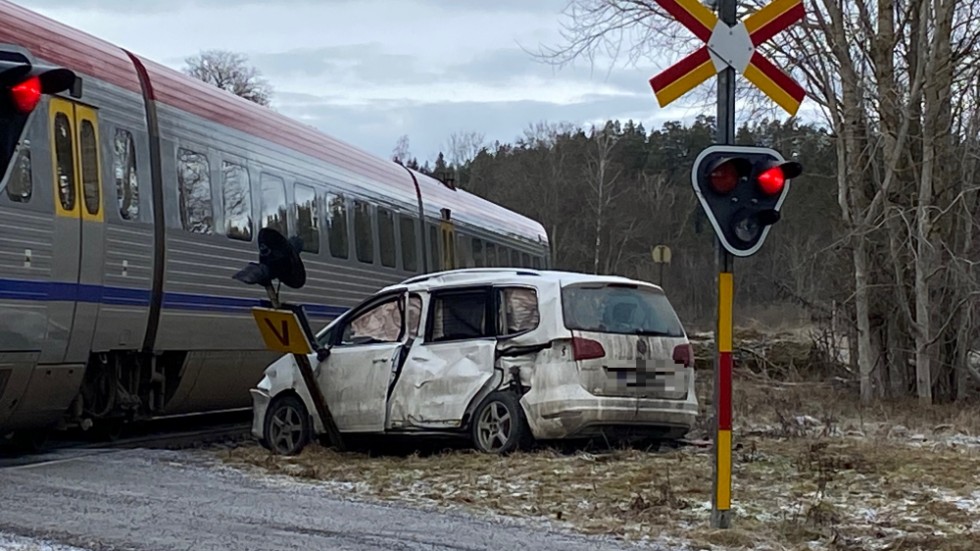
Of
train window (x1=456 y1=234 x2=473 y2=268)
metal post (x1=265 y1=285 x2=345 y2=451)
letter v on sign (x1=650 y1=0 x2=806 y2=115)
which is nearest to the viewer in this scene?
letter v on sign (x1=650 y1=0 x2=806 y2=115)

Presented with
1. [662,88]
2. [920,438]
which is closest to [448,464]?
[662,88]

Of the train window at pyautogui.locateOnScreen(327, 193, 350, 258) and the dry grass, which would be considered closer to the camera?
the dry grass

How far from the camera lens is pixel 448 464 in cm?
1078

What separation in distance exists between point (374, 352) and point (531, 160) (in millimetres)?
74815

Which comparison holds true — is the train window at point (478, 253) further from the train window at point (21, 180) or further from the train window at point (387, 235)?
the train window at point (21, 180)

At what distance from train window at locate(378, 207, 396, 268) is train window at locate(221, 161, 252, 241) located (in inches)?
196

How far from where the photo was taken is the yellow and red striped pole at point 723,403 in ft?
26.3

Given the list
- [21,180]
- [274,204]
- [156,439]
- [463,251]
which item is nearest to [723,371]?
[21,180]

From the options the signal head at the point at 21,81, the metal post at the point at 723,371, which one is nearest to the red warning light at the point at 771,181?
the metal post at the point at 723,371

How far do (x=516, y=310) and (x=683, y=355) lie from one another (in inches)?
58.5

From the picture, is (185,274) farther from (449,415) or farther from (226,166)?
(449,415)

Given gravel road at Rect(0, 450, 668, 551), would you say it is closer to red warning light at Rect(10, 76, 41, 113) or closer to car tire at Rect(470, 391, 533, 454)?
car tire at Rect(470, 391, 533, 454)

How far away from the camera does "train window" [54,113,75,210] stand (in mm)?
10586

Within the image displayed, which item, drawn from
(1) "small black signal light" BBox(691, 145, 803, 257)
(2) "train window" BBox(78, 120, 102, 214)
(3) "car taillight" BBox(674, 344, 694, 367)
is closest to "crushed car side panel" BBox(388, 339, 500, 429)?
(3) "car taillight" BBox(674, 344, 694, 367)
